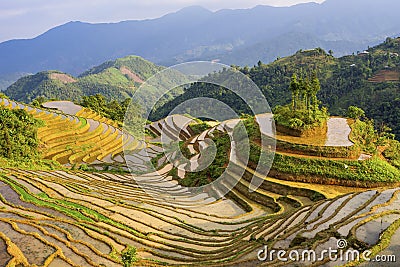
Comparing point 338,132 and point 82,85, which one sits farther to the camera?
point 82,85

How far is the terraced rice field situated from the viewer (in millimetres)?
10750

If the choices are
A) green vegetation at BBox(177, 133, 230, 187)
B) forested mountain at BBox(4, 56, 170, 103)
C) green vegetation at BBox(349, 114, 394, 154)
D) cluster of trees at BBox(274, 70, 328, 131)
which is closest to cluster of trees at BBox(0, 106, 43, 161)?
green vegetation at BBox(177, 133, 230, 187)

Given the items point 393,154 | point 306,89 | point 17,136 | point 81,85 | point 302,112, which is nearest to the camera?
point 393,154

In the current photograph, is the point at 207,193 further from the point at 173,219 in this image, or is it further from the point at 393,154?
the point at 393,154

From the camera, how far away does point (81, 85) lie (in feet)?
450

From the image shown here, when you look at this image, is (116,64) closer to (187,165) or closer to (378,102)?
(378,102)

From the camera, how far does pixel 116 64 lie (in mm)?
174125

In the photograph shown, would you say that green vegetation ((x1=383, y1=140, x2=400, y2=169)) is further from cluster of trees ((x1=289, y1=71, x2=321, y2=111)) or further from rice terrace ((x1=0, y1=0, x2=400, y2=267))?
cluster of trees ((x1=289, y1=71, x2=321, y2=111))

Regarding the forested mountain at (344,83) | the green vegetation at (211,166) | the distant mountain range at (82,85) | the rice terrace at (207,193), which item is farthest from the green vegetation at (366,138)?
the distant mountain range at (82,85)

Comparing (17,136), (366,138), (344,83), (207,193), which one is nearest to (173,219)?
(207,193)

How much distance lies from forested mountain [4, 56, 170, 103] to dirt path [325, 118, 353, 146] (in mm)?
105495

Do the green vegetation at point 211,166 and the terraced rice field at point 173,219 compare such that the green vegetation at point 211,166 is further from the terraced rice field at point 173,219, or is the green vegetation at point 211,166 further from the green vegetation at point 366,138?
the green vegetation at point 366,138

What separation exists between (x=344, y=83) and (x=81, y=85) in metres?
108

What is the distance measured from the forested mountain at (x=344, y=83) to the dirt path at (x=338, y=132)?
1835 cm
